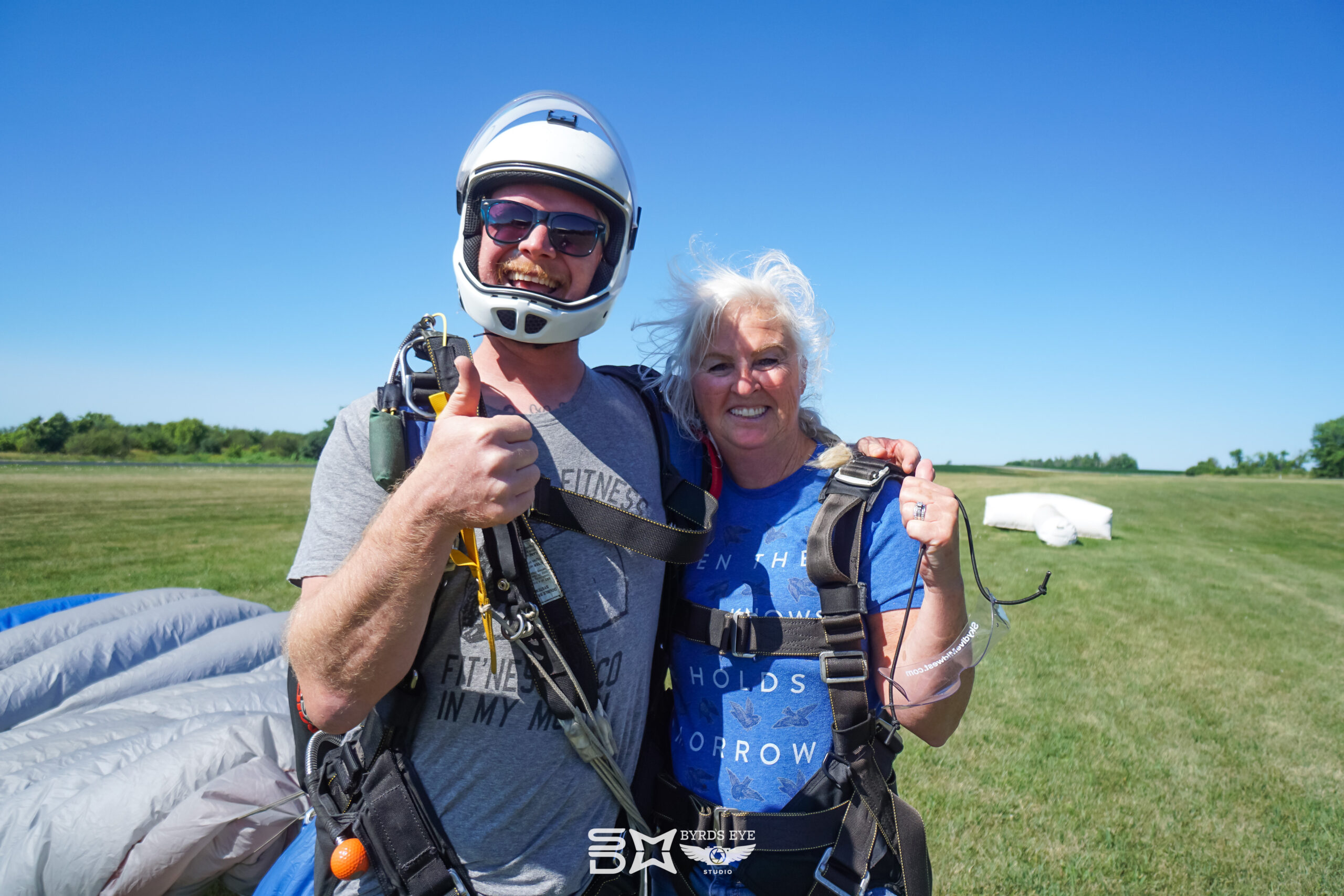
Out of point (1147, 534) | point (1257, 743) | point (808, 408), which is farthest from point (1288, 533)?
point (808, 408)

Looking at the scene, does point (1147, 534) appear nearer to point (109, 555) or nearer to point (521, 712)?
point (521, 712)

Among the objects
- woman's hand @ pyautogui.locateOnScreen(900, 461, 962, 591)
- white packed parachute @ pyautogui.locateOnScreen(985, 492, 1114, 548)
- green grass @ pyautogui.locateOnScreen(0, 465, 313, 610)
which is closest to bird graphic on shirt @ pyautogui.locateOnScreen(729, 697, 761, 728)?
woman's hand @ pyautogui.locateOnScreen(900, 461, 962, 591)

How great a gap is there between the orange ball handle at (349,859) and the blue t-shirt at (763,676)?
0.91 m

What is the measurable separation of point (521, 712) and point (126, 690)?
473 centimetres

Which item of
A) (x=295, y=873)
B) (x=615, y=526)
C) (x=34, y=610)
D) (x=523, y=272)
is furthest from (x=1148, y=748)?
(x=34, y=610)

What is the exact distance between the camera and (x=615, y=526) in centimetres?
182

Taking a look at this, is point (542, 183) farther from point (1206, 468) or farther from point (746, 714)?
point (1206, 468)

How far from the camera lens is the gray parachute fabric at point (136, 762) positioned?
3.05m

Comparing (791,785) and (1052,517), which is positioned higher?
(1052,517)

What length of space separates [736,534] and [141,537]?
1744cm

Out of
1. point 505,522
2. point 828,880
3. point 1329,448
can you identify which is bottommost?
point 828,880

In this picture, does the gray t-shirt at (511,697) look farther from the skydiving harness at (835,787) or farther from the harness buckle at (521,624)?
the skydiving harness at (835,787)

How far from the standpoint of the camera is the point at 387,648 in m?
1.43

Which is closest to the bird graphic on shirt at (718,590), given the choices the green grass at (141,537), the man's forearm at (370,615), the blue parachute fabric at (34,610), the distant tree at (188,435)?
the man's forearm at (370,615)
